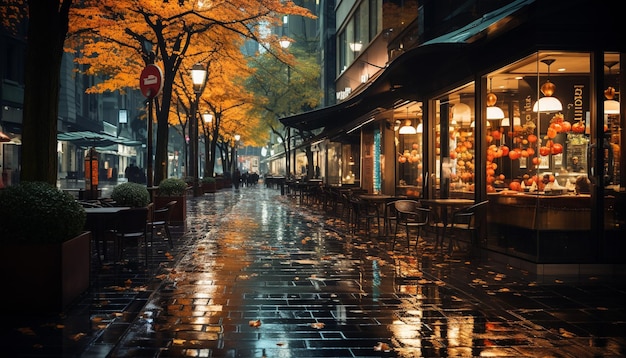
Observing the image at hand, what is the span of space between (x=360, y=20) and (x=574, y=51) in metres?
19.7

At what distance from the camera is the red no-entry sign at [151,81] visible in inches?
484

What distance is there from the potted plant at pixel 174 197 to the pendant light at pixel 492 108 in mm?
9144

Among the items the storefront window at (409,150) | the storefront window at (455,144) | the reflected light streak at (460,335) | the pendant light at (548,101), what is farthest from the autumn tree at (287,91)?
the reflected light streak at (460,335)

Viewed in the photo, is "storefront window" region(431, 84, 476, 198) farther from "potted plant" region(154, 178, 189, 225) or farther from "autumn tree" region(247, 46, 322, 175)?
"autumn tree" region(247, 46, 322, 175)

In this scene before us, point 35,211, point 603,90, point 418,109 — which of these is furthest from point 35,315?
point 418,109

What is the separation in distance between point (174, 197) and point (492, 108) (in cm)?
938

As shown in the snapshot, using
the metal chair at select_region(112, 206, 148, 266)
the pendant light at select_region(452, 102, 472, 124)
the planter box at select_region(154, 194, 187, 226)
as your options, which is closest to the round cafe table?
the pendant light at select_region(452, 102, 472, 124)

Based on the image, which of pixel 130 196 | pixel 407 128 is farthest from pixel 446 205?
pixel 407 128

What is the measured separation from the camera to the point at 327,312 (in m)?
6.68

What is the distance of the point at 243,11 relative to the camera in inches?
719

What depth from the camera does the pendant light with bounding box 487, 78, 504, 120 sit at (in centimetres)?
1132

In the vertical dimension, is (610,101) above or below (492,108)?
below

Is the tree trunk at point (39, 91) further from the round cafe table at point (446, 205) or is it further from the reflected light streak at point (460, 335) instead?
the round cafe table at point (446, 205)

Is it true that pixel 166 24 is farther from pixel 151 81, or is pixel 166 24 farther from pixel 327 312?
pixel 327 312
